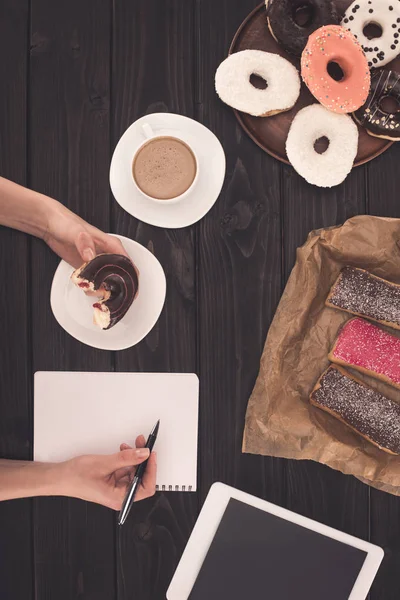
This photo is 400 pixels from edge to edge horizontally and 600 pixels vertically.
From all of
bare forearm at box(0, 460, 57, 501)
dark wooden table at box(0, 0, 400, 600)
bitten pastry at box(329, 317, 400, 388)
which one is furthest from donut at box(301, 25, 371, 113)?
bare forearm at box(0, 460, 57, 501)

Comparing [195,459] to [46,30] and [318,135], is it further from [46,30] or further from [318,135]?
[46,30]

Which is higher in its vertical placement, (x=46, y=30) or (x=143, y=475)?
(x=46, y=30)

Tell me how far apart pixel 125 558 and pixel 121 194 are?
727mm

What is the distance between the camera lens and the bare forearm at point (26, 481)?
1119mm

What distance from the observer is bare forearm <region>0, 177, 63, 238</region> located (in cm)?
111

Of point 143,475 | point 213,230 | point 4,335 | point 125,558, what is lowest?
point 125,558

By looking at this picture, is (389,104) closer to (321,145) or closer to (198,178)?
(321,145)

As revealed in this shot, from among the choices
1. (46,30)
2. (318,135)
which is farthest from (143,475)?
(46,30)

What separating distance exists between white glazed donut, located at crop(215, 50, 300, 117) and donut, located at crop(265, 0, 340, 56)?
0.12 feet

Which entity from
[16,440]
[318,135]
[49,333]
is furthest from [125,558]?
[318,135]

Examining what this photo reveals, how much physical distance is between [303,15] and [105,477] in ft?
3.12

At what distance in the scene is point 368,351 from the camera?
112 cm

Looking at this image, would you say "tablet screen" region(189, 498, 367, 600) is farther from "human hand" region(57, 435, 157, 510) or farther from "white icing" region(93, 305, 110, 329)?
"white icing" region(93, 305, 110, 329)

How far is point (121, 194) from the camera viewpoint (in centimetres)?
114
